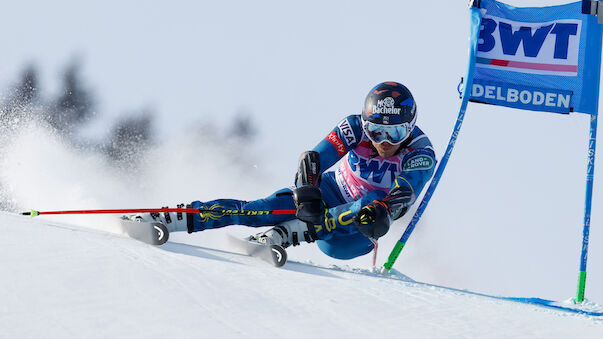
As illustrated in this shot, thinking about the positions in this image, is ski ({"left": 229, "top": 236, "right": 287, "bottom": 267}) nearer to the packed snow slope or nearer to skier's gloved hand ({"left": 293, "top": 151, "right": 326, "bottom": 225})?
the packed snow slope

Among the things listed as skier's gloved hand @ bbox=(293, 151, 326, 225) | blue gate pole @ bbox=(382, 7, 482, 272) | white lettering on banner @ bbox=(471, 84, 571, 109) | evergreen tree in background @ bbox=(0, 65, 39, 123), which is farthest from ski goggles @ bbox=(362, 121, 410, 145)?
evergreen tree in background @ bbox=(0, 65, 39, 123)

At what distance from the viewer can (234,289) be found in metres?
3.92

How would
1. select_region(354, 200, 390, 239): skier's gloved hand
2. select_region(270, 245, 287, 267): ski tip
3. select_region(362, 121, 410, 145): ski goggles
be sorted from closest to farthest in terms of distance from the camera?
select_region(270, 245, 287, 267): ski tip
select_region(354, 200, 390, 239): skier's gloved hand
select_region(362, 121, 410, 145): ski goggles

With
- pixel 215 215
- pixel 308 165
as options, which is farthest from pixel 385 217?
pixel 215 215

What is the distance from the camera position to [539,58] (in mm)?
6648

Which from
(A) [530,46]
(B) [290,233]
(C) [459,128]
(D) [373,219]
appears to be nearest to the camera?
(D) [373,219]

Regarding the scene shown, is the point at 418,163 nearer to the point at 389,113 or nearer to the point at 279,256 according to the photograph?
the point at 389,113

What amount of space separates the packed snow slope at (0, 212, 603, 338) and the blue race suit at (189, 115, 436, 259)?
2.81 feet

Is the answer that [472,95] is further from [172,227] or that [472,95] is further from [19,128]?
[19,128]

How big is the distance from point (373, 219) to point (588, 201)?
2291 mm

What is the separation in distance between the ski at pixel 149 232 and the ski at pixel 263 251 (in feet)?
→ 2.08

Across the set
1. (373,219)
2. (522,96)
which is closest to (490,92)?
(522,96)

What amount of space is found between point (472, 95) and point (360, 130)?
A: 133 centimetres

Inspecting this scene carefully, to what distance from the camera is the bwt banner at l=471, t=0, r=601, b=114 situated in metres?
6.56
